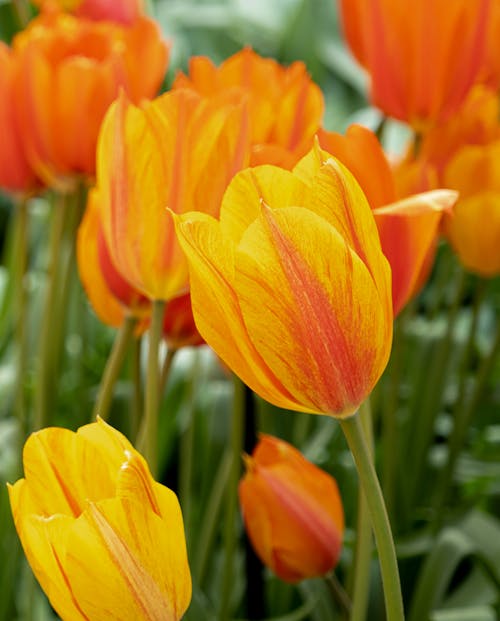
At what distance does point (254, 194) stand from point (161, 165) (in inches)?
4.0

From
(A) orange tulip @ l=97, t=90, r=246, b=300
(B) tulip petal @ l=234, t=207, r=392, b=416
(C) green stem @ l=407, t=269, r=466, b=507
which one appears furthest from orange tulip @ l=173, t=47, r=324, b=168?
(C) green stem @ l=407, t=269, r=466, b=507

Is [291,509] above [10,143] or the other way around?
the other way around

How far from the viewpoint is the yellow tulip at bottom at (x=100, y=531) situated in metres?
0.35

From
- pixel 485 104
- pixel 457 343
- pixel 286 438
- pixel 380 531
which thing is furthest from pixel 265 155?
pixel 457 343

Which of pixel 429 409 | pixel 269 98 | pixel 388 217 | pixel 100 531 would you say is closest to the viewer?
pixel 100 531

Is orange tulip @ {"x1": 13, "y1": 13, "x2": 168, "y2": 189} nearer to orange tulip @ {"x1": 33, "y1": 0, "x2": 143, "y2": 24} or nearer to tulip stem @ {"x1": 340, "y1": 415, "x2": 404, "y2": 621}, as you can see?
orange tulip @ {"x1": 33, "y1": 0, "x2": 143, "y2": 24}

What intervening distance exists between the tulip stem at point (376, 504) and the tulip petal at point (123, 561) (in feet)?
0.18

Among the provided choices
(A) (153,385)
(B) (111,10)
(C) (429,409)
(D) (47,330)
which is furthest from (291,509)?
(B) (111,10)

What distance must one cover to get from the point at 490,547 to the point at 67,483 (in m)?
0.39

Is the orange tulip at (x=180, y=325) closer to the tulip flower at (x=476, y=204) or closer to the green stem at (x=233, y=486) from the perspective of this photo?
the green stem at (x=233, y=486)

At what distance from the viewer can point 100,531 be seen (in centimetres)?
35

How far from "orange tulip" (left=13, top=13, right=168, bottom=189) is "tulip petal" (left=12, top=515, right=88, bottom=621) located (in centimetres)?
33

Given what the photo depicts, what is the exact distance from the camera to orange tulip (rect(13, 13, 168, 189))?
657 mm

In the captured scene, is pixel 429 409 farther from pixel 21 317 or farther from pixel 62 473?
pixel 62 473
